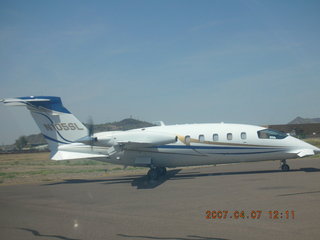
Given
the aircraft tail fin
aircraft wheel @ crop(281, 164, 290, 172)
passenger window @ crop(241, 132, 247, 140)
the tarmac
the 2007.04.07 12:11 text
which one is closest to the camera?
the tarmac

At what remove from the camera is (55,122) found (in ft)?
84.8

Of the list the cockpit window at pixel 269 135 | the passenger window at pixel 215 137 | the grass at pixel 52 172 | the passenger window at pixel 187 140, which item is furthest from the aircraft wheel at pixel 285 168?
the grass at pixel 52 172

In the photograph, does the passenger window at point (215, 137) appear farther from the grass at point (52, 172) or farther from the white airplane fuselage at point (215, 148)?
the grass at point (52, 172)

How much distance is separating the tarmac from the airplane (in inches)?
147

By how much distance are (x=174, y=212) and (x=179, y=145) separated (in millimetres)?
11842

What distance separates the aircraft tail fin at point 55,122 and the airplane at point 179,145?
0.09m

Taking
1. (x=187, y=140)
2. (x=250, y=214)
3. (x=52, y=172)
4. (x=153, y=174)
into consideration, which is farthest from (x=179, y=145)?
(x=52, y=172)

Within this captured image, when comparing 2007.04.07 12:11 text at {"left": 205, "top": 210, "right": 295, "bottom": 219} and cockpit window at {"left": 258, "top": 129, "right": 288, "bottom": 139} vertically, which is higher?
cockpit window at {"left": 258, "top": 129, "right": 288, "bottom": 139}

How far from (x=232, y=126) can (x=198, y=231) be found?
15447mm

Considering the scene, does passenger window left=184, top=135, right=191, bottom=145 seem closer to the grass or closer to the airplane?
the airplane

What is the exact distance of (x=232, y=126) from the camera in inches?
968

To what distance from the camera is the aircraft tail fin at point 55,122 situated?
2573 centimetres

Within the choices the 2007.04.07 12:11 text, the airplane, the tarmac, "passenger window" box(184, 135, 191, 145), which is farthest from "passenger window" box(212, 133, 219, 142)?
the 2007.04.07 12:11 text

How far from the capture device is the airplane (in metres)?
23.8
